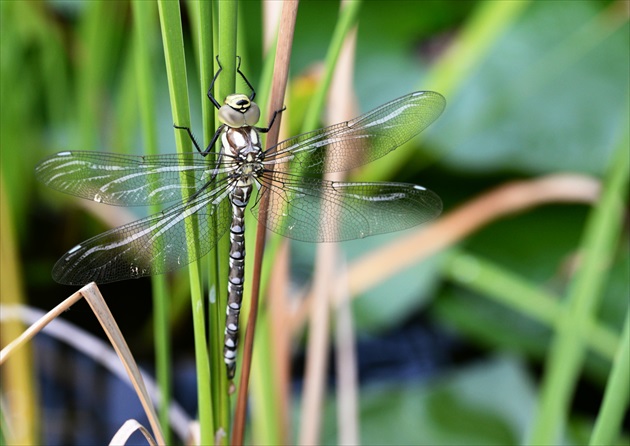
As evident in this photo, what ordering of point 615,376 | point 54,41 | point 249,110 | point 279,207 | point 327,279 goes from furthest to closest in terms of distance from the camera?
point 54,41 → point 327,279 → point 279,207 → point 249,110 → point 615,376

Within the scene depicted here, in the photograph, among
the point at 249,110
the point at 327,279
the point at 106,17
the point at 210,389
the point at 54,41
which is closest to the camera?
the point at 210,389

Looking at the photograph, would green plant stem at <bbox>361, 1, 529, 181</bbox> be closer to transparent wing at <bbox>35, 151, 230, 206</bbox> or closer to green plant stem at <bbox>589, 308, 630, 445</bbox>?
transparent wing at <bbox>35, 151, 230, 206</bbox>

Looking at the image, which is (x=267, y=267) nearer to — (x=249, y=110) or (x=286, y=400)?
(x=249, y=110)

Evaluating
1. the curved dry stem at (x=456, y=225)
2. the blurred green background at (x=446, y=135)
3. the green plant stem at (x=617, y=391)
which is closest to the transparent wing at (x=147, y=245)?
the green plant stem at (x=617, y=391)

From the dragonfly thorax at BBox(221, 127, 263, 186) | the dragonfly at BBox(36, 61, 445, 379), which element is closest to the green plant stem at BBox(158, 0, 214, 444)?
the dragonfly at BBox(36, 61, 445, 379)

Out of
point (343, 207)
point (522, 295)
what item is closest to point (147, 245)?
point (343, 207)

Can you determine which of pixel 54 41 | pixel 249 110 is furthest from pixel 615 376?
pixel 54 41

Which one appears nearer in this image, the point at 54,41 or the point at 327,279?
the point at 327,279

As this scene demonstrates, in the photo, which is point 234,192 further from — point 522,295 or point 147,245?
point 522,295

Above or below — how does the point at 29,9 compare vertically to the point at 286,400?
above
